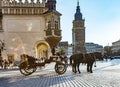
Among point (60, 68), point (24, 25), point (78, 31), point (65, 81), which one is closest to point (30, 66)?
point (60, 68)

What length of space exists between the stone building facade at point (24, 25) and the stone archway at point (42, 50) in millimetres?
Answer: 769

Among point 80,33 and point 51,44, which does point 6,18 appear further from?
point 80,33

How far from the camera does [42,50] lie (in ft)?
140

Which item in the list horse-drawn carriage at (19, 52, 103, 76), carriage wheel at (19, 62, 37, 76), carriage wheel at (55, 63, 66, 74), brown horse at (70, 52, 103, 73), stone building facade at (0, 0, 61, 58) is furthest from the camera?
stone building facade at (0, 0, 61, 58)

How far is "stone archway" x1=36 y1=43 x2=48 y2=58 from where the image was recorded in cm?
4196

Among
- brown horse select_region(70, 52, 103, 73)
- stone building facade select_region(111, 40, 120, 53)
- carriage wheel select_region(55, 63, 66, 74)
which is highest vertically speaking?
stone building facade select_region(111, 40, 120, 53)

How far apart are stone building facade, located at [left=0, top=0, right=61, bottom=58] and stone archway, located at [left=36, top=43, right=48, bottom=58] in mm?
769

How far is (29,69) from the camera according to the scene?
67.3 feet

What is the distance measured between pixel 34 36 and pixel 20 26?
7.26 feet

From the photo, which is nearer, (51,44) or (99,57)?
(99,57)

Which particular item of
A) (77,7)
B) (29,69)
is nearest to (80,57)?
(29,69)

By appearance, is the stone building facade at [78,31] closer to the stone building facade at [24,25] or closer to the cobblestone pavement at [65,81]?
the stone building facade at [24,25]

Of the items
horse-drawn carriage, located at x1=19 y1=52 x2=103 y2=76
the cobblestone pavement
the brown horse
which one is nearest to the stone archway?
horse-drawn carriage, located at x1=19 y1=52 x2=103 y2=76

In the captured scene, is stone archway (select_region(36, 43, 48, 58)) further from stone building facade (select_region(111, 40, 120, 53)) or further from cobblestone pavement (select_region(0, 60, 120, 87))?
stone building facade (select_region(111, 40, 120, 53))
